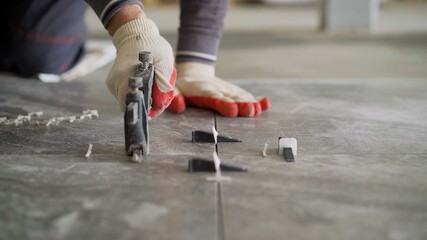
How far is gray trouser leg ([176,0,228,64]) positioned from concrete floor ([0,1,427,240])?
180mm

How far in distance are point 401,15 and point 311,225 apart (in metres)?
3.09

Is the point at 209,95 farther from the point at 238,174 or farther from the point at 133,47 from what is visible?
the point at 238,174

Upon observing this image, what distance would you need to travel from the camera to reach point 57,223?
2.70 feet

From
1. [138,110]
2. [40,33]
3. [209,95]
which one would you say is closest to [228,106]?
[209,95]

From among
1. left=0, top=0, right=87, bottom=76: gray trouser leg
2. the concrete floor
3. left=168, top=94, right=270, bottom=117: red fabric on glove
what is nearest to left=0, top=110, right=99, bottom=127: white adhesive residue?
the concrete floor

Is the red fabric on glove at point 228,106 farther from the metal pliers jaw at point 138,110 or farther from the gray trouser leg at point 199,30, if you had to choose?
the metal pliers jaw at point 138,110

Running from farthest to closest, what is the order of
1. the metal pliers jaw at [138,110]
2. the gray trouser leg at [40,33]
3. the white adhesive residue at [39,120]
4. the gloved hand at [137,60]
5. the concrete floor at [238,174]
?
the gray trouser leg at [40,33], the white adhesive residue at [39,120], the gloved hand at [137,60], the metal pliers jaw at [138,110], the concrete floor at [238,174]

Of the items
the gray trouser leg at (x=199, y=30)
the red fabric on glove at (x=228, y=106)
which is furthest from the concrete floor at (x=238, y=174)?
the gray trouser leg at (x=199, y=30)

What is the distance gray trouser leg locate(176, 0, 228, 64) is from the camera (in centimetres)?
153

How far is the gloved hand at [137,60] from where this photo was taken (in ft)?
3.76

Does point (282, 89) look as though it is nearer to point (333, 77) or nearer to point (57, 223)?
point (333, 77)

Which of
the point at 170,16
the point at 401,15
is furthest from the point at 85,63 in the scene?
the point at 401,15

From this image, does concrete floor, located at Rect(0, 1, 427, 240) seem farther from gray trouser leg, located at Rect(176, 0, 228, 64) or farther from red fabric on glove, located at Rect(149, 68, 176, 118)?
gray trouser leg, located at Rect(176, 0, 228, 64)

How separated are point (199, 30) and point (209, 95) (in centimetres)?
20
